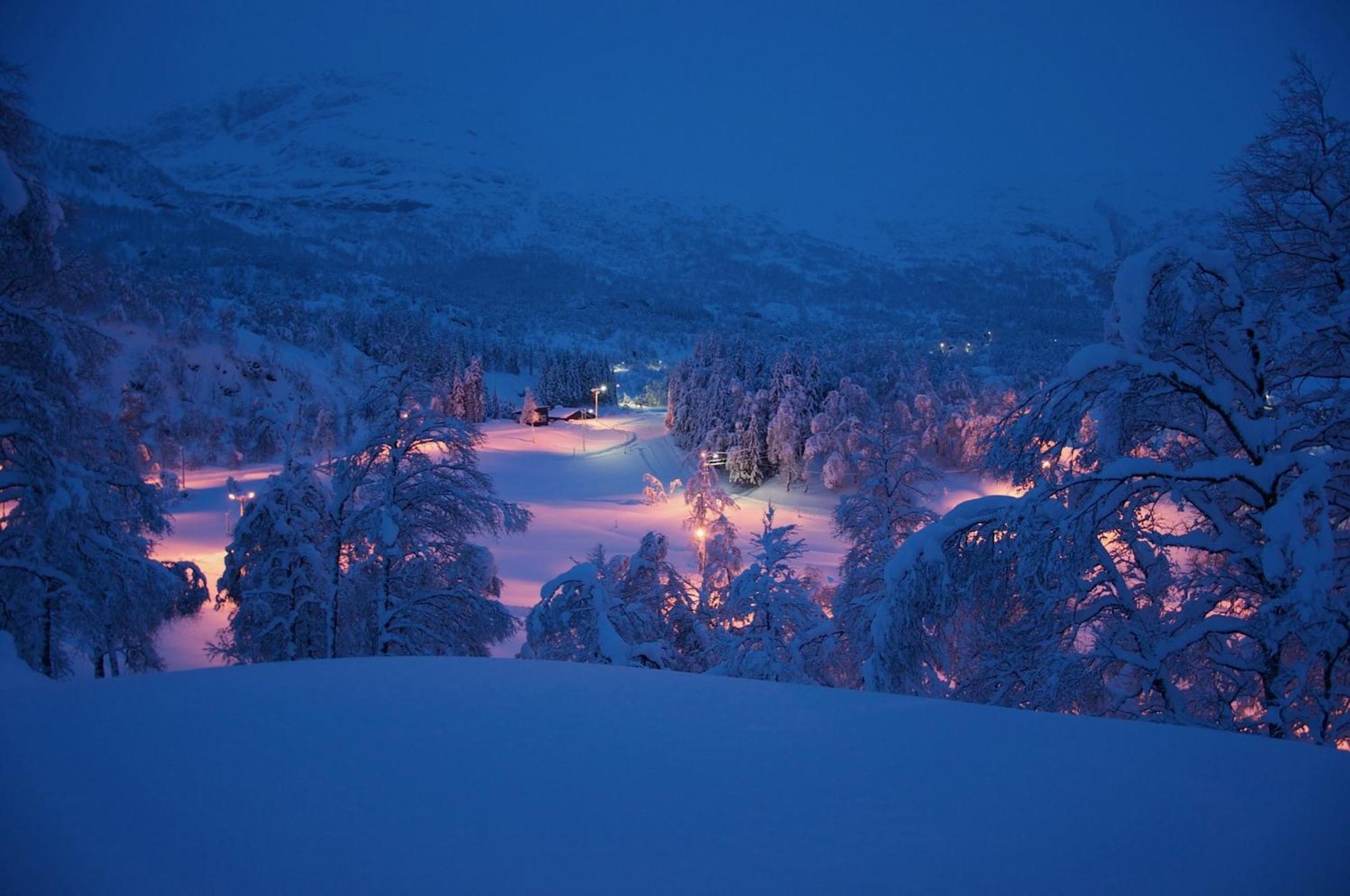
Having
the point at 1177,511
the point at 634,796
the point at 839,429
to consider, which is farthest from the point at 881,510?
the point at 839,429

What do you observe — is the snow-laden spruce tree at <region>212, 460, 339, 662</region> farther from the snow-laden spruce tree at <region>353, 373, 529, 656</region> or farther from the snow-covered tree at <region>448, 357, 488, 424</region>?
the snow-covered tree at <region>448, 357, 488, 424</region>

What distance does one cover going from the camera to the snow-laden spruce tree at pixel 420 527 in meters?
10.2

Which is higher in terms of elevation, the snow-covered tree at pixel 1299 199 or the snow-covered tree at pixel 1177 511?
the snow-covered tree at pixel 1299 199

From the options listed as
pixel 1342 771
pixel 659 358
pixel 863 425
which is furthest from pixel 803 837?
pixel 659 358

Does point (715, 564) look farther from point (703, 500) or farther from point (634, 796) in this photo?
point (634, 796)

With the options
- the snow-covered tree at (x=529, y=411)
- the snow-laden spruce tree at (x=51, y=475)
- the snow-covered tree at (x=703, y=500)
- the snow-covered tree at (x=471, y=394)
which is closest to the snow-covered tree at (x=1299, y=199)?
the snow-laden spruce tree at (x=51, y=475)

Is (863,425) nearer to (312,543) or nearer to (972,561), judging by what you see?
(312,543)

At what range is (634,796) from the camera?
7.86ft

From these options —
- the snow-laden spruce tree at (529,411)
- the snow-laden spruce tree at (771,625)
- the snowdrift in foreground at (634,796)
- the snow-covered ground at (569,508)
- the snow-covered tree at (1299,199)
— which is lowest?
the snow-covered ground at (569,508)

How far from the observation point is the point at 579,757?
8.86 feet

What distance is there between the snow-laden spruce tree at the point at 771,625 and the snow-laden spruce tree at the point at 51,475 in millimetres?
7854

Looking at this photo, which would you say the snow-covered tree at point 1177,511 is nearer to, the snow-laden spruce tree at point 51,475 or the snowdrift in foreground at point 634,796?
the snowdrift in foreground at point 634,796

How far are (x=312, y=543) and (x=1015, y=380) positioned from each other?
51920mm

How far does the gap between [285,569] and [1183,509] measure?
42.8ft
